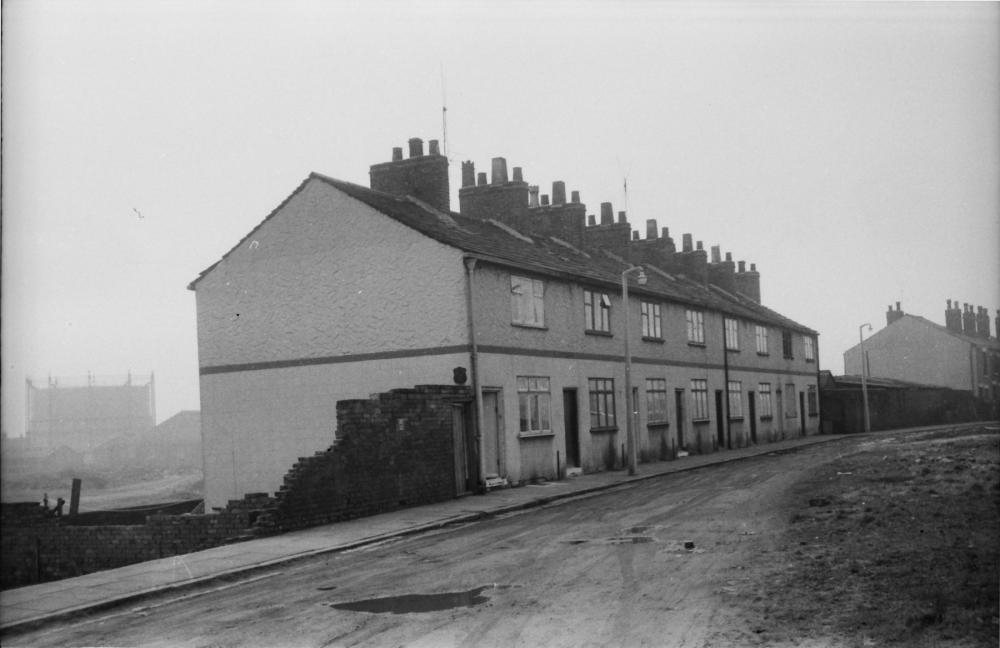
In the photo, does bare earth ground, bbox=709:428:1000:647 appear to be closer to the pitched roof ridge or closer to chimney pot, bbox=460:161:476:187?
the pitched roof ridge

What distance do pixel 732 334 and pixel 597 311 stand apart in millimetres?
15552

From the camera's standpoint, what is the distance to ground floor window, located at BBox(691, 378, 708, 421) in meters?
38.5

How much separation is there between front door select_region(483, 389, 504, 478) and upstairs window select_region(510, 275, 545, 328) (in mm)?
2351

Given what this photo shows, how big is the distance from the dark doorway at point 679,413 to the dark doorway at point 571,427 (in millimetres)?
8713

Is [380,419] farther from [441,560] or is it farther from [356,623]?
[356,623]

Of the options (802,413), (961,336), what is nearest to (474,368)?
(802,413)

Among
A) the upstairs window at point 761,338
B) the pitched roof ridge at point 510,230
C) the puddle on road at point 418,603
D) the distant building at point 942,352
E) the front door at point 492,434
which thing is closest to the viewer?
the puddle on road at point 418,603

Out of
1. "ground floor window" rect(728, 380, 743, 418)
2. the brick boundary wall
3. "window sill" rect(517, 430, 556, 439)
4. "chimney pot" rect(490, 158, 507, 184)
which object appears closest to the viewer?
the brick boundary wall

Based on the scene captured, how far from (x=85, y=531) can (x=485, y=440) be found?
934 centimetres

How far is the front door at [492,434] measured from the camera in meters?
24.1

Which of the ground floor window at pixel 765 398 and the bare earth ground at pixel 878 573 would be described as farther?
the ground floor window at pixel 765 398

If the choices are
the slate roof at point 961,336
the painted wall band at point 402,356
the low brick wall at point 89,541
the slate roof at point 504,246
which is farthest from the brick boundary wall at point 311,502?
the slate roof at point 961,336

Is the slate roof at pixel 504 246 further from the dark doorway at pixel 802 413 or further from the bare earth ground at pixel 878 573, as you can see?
the dark doorway at pixel 802 413

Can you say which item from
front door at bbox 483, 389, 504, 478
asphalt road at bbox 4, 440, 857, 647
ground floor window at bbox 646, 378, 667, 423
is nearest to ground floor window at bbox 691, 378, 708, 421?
ground floor window at bbox 646, 378, 667, 423
